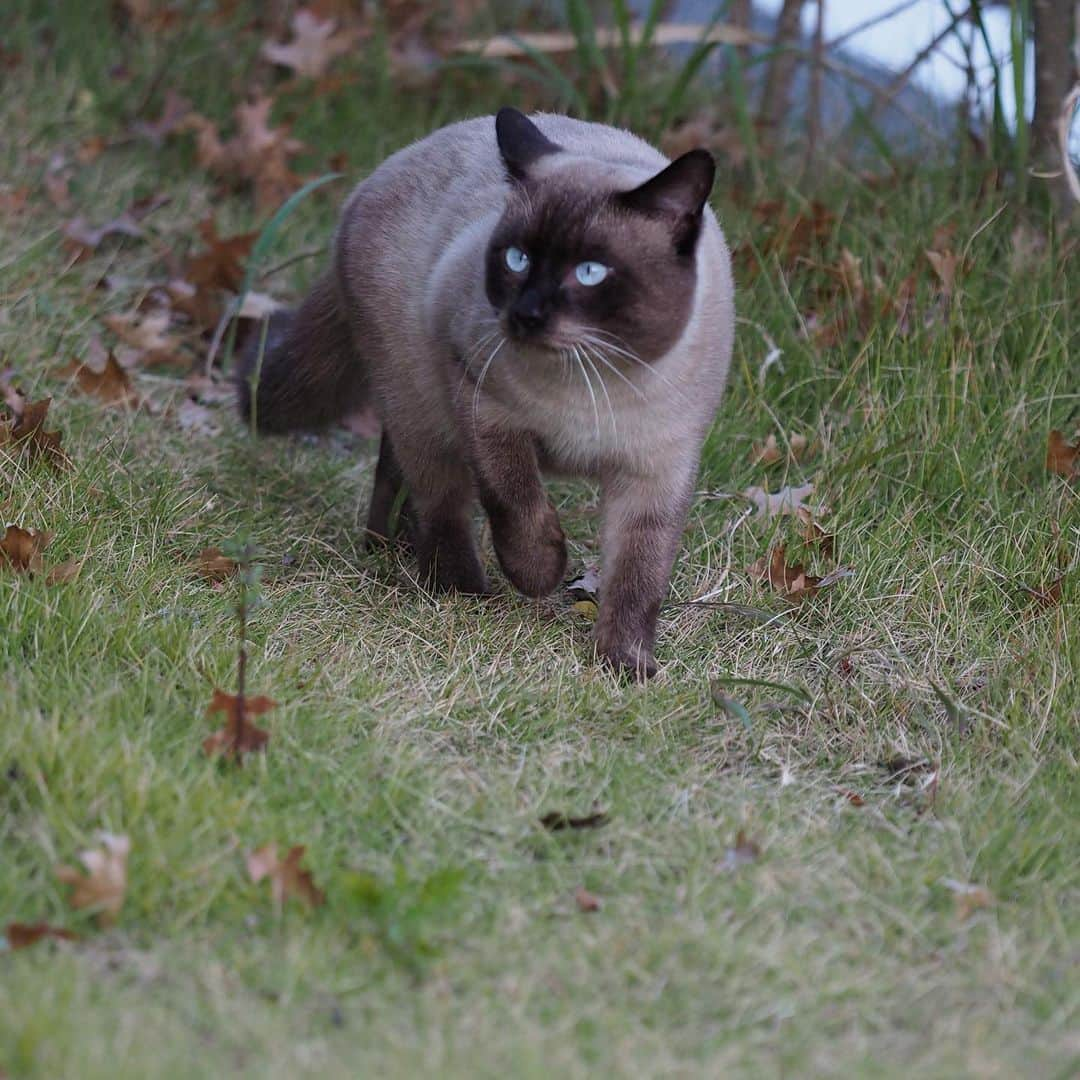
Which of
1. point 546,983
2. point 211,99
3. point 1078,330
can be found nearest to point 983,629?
point 1078,330

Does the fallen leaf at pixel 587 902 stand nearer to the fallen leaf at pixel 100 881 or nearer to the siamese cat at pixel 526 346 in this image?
the fallen leaf at pixel 100 881

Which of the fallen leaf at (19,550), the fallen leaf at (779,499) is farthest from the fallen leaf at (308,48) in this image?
the fallen leaf at (19,550)

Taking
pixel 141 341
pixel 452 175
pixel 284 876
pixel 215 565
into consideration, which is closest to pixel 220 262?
pixel 141 341

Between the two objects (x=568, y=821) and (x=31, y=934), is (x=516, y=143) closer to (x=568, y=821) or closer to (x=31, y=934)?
(x=568, y=821)

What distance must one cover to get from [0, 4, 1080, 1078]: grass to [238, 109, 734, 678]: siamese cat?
227mm

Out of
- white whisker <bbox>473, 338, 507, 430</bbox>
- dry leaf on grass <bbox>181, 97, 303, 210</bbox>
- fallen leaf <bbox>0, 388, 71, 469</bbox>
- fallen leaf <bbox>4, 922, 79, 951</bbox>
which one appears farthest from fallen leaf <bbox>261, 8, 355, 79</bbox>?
fallen leaf <bbox>4, 922, 79, 951</bbox>

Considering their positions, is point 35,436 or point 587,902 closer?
point 587,902

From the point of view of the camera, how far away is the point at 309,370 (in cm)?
411

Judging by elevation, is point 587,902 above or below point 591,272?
below

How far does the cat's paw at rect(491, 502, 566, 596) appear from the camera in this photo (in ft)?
11.7

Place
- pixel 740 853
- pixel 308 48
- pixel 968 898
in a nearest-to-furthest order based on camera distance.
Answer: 1. pixel 968 898
2. pixel 740 853
3. pixel 308 48

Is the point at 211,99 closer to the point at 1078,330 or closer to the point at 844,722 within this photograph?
the point at 1078,330

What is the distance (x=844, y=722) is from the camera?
3.36m

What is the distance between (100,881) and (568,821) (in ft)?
2.84
